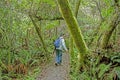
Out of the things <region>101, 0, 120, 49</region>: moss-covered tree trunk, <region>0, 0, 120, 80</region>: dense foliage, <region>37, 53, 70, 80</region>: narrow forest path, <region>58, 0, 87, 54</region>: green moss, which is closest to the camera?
<region>58, 0, 87, 54</region>: green moss

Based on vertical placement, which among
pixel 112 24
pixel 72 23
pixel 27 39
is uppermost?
pixel 72 23

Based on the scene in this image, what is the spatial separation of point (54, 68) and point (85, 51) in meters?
4.61

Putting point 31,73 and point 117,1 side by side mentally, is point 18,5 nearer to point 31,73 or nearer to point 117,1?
point 31,73

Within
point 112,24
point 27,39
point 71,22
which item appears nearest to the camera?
point 71,22

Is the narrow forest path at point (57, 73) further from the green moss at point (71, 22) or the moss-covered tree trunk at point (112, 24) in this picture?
the green moss at point (71, 22)

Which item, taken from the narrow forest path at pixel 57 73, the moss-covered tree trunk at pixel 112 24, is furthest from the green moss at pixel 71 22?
the narrow forest path at pixel 57 73

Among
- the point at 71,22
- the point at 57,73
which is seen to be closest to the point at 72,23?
the point at 71,22

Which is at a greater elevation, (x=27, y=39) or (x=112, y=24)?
(x=112, y=24)

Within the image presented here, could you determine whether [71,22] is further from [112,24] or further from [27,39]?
[27,39]

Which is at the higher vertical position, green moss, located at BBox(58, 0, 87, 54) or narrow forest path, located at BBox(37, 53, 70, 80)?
green moss, located at BBox(58, 0, 87, 54)

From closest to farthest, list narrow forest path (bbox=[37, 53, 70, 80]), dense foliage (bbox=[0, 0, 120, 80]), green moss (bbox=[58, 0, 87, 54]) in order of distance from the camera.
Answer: green moss (bbox=[58, 0, 87, 54])
narrow forest path (bbox=[37, 53, 70, 80])
dense foliage (bbox=[0, 0, 120, 80])

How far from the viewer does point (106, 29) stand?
30.9 feet

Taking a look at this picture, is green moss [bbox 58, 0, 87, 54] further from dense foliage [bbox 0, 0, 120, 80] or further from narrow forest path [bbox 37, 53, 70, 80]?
narrow forest path [bbox 37, 53, 70, 80]

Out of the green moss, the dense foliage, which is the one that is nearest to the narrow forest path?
the dense foliage
